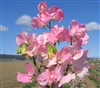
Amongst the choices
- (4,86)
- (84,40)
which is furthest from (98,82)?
(84,40)

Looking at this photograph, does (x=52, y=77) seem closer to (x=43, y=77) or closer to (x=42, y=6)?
(x=43, y=77)

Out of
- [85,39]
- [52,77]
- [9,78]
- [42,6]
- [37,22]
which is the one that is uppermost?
[9,78]

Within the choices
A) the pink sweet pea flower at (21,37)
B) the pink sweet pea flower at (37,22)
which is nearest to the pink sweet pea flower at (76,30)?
the pink sweet pea flower at (37,22)

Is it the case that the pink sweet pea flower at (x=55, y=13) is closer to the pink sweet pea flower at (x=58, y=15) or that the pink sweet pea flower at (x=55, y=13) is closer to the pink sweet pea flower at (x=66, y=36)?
the pink sweet pea flower at (x=58, y=15)

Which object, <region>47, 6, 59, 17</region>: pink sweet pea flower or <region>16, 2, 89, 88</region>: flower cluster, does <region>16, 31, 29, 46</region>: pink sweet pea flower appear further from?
<region>47, 6, 59, 17</region>: pink sweet pea flower

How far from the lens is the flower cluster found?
1.87 meters

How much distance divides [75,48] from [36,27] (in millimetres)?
430

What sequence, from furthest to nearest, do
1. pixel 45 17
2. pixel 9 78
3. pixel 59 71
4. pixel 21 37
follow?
1. pixel 9 78
2. pixel 45 17
3. pixel 21 37
4. pixel 59 71

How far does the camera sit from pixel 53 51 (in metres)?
1.91

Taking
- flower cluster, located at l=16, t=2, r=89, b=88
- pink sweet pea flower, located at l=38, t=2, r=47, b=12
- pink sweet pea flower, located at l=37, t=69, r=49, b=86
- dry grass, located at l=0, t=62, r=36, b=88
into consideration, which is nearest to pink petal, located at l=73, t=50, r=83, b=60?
flower cluster, located at l=16, t=2, r=89, b=88

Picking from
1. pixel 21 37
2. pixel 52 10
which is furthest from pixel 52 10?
pixel 21 37

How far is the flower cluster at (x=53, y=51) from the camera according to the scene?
73.7 inches

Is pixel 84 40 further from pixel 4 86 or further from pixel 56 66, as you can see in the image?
pixel 4 86

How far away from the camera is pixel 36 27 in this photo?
2.15 metres
